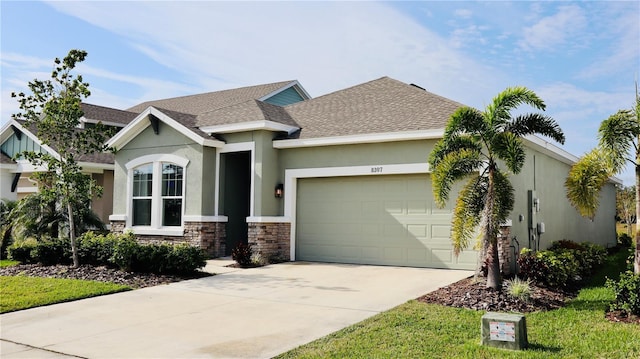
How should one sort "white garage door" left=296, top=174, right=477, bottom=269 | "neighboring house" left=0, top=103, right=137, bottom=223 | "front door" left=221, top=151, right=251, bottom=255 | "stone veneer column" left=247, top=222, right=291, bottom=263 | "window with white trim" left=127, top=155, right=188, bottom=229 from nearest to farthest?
"white garage door" left=296, top=174, right=477, bottom=269 < "stone veneer column" left=247, top=222, right=291, bottom=263 < "window with white trim" left=127, top=155, right=188, bottom=229 < "front door" left=221, top=151, right=251, bottom=255 < "neighboring house" left=0, top=103, right=137, bottom=223

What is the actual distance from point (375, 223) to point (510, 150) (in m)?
5.57

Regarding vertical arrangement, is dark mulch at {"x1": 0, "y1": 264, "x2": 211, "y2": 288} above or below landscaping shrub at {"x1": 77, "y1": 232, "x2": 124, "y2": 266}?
below

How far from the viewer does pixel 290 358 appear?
606 centimetres

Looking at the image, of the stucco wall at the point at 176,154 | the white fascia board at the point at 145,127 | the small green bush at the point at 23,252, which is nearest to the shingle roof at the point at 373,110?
the white fascia board at the point at 145,127

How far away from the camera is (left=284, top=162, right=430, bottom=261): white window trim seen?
13.4 m

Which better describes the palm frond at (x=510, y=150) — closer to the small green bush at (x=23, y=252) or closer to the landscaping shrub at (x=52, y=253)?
the landscaping shrub at (x=52, y=253)

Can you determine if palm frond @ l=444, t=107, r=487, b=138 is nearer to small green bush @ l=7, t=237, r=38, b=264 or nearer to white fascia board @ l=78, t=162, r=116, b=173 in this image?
small green bush @ l=7, t=237, r=38, b=264

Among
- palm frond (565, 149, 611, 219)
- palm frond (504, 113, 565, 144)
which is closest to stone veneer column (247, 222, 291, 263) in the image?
palm frond (504, 113, 565, 144)

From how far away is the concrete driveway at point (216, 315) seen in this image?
6.63 metres

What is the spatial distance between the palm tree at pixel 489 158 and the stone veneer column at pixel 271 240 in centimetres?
633

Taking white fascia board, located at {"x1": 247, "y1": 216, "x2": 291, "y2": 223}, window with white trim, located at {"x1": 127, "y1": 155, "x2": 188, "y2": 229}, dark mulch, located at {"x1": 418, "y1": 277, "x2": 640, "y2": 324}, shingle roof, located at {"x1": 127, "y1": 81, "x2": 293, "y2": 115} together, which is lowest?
dark mulch, located at {"x1": 418, "y1": 277, "x2": 640, "y2": 324}

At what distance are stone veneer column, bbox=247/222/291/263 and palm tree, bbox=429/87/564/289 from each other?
6.33 metres

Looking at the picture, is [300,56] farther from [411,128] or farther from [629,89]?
[629,89]

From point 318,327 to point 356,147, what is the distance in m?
7.41
